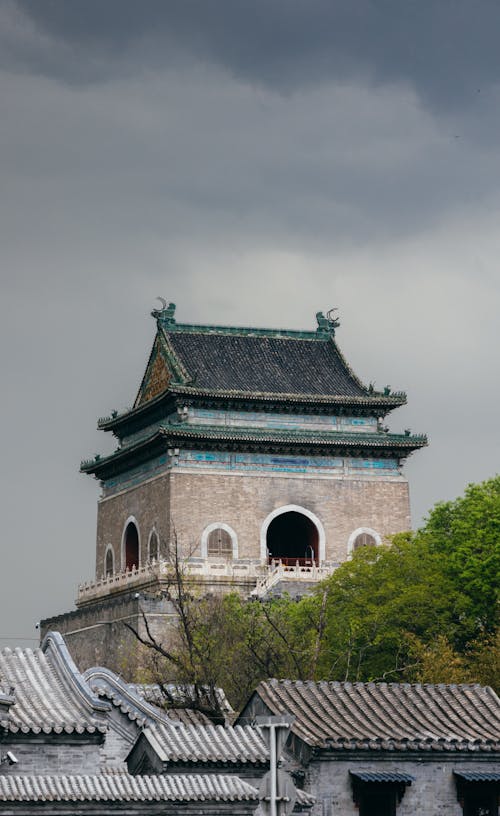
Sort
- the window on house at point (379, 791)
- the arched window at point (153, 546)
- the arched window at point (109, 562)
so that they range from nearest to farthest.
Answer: the window on house at point (379, 791)
the arched window at point (153, 546)
the arched window at point (109, 562)

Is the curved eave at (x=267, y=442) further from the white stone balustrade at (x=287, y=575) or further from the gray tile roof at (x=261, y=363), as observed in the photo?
the white stone balustrade at (x=287, y=575)

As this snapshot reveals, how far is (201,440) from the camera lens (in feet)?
203

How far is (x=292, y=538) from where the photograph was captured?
218ft

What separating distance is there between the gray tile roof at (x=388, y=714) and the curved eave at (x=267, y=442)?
103ft

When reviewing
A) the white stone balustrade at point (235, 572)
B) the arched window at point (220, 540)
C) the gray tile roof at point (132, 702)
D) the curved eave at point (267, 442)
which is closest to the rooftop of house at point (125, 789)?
the gray tile roof at point (132, 702)

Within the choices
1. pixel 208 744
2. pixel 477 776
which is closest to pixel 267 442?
pixel 477 776

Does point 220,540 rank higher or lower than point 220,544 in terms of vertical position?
higher

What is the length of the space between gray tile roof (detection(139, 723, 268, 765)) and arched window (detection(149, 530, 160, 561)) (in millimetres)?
34398

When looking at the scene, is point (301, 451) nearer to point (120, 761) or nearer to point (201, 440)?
point (201, 440)

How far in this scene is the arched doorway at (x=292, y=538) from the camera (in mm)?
64062

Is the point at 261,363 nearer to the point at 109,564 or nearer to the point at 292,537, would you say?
the point at 292,537

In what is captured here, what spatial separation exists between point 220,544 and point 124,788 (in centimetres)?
3667

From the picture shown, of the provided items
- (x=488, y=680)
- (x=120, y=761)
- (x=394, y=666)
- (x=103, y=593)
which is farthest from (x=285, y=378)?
(x=120, y=761)

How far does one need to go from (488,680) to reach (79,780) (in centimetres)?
1797
